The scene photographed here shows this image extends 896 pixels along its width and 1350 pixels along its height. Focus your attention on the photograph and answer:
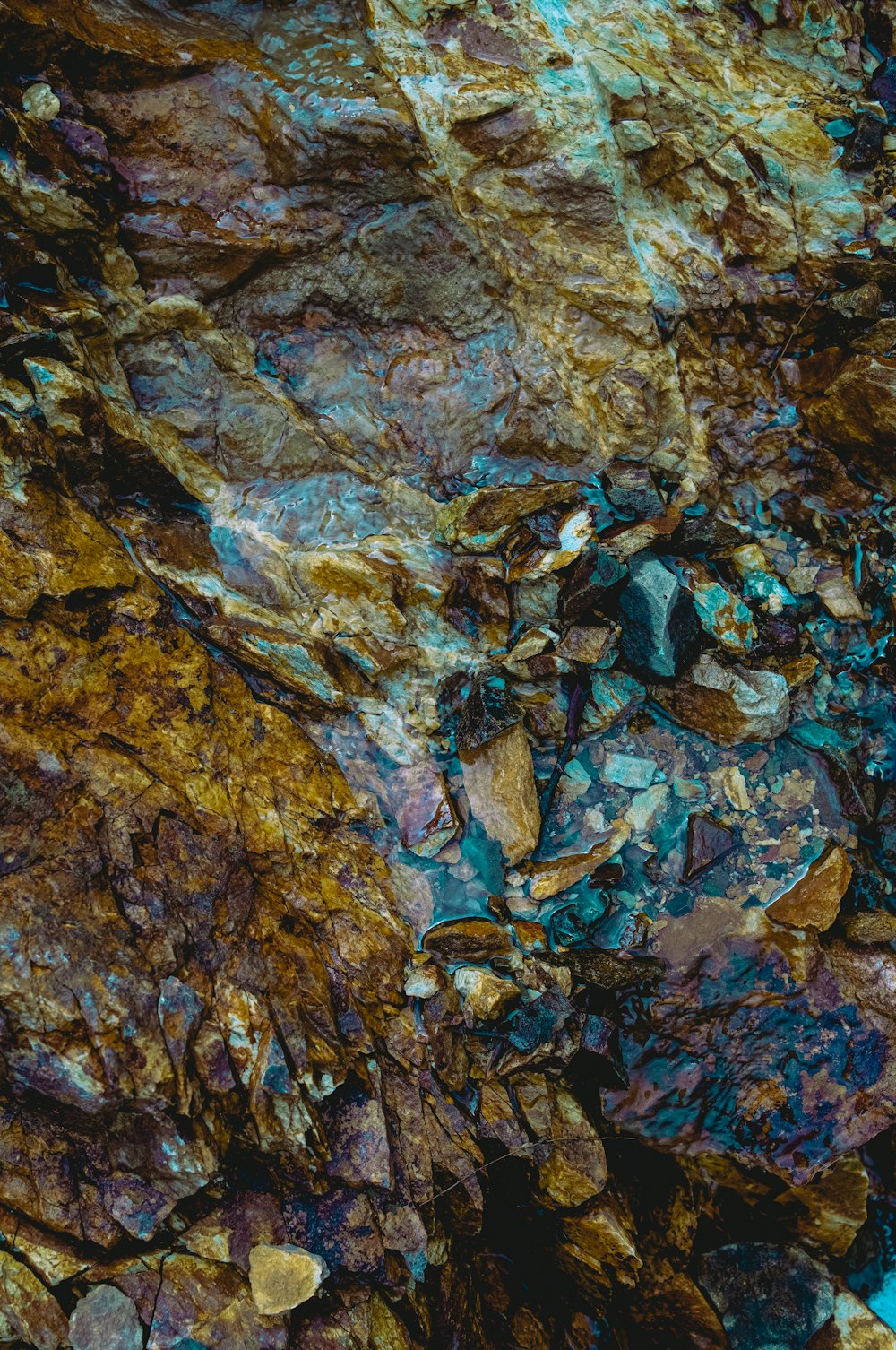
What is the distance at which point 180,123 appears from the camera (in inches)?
120

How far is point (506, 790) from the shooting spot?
326 centimetres

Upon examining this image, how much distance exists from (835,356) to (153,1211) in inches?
159

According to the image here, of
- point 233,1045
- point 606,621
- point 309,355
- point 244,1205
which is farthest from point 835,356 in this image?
point 244,1205

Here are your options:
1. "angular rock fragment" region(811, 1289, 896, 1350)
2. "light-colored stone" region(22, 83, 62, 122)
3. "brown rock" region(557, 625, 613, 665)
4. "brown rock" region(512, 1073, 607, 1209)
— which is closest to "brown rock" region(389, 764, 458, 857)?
"brown rock" region(557, 625, 613, 665)

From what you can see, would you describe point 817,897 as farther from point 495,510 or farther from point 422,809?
point 495,510

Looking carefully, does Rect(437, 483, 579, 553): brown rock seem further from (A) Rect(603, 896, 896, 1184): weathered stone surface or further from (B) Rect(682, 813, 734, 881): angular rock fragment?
(A) Rect(603, 896, 896, 1184): weathered stone surface

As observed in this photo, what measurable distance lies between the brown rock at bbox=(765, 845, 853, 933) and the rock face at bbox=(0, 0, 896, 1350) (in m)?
0.01

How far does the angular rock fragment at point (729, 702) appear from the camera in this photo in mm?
3258

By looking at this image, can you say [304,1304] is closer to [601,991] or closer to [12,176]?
[601,991]

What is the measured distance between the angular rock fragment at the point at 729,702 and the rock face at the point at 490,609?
0.02m

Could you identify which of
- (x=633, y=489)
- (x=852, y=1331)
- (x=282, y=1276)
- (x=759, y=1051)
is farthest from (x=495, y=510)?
(x=852, y=1331)

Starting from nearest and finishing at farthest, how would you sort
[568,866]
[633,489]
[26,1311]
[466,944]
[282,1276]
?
[26,1311] < [282,1276] < [466,944] < [568,866] < [633,489]

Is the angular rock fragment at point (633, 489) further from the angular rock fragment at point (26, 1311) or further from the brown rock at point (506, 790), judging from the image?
the angular rock fragment at point (26, 1311)

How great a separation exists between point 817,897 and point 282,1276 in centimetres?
236
